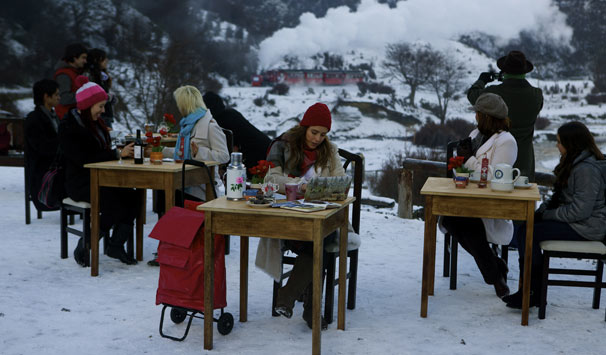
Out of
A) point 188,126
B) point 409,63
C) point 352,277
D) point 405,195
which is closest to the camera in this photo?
point 352,277

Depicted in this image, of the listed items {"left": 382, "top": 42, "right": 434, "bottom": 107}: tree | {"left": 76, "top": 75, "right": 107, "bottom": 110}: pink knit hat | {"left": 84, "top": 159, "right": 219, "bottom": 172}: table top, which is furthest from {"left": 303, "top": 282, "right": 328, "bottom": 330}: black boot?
{"left": 382, "top": 42, "right": 434, "bottom": 107}: tree

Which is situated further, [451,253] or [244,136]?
[244,136]

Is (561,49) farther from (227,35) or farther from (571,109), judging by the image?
(227,35)

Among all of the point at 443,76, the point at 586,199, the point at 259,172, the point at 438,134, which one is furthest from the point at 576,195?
the point at 443,76

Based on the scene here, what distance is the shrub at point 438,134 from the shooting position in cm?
1595

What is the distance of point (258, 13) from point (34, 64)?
987 centimetres

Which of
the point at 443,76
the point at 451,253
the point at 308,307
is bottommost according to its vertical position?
the point at 308,307

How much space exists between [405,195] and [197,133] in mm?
2688

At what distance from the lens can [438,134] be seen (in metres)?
16.5

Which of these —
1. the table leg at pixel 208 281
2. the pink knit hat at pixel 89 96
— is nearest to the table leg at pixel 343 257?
the table leg at pixel 208 281

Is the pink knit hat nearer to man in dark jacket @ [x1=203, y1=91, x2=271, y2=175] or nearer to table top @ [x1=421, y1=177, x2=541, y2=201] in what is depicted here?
man in dark jacket @ [x1=203, y1=91, x2=271, y2=175]

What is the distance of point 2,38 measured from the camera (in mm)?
18688

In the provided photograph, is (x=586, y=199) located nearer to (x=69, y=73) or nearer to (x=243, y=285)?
(x=243, y=285)

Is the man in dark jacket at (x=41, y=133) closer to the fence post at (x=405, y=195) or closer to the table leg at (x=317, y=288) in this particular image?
the table leg at (x=317, y=288)
